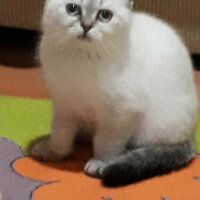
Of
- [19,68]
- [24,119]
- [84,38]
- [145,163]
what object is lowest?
[19,68]

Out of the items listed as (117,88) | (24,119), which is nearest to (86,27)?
(117,88)

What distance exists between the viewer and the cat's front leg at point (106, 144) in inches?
50.3

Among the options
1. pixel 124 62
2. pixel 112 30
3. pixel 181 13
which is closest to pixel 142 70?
pixel 124 62

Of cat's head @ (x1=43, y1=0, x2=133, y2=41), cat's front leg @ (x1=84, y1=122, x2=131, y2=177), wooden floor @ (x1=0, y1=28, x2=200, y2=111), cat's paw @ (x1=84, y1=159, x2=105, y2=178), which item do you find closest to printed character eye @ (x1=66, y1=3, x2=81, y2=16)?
cat's head @ (x1=43, y1=0, x2=133, y2=41)

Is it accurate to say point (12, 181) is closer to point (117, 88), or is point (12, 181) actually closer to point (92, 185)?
point (92, 185)

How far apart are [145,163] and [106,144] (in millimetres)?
132

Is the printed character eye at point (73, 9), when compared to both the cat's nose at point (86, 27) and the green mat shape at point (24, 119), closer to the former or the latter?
the cat's nose at point (86, 27)

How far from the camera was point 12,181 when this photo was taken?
1.25 meters

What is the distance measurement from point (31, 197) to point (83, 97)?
1.04 feet

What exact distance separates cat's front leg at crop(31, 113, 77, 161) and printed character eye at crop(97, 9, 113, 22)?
1.15ft

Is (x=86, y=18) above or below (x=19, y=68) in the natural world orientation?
above

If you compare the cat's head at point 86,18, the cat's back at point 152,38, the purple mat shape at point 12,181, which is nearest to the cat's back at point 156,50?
the cat's back at point 152,38

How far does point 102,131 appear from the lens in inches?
50.7

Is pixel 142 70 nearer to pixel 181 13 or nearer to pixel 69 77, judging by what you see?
pixel 69 77
